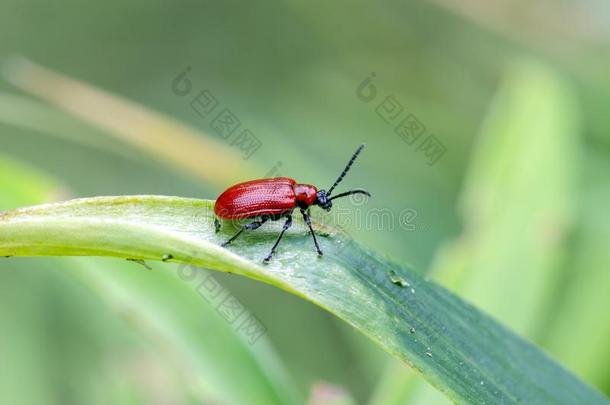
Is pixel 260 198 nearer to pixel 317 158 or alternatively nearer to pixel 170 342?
pixel 170 342

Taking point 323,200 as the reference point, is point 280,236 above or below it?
below

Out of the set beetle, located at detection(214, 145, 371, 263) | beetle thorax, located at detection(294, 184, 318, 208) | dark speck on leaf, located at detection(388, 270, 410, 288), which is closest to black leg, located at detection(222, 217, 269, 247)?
beetle, located at detection(214, 145, 371, 263)

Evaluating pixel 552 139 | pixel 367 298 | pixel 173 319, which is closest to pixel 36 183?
pixel 173 319

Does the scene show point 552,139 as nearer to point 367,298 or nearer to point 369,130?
point 369,130

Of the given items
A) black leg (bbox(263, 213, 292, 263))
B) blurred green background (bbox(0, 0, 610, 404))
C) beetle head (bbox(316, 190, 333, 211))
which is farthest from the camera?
blurred green background (bbox(0, 0, 610, 404))

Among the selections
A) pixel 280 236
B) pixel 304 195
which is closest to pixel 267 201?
pixel 304 195

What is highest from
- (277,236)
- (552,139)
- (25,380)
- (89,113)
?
(552,139)

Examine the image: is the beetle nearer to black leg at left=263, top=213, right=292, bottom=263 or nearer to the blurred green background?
black leg at left=263, top=213, right=292, bottom=263
